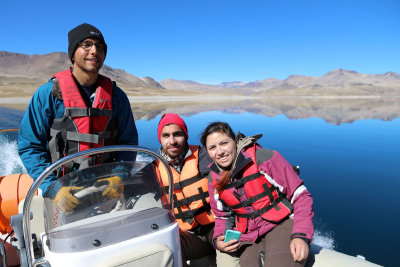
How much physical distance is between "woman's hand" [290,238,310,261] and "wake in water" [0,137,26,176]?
220 inches

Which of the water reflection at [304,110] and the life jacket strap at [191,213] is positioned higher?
the life jacket strap at [191,213]

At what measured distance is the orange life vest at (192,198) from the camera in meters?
2.00

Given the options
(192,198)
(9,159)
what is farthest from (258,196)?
(9,159)

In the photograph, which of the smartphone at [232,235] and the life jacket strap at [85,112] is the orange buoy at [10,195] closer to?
the life jacket strap at [85,112]

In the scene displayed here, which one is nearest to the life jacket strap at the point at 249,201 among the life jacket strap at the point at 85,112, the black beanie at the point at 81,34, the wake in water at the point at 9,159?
the life jacket strap at the point at 85,112

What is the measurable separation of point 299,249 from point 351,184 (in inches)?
178

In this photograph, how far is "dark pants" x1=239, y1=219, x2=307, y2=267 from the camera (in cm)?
153

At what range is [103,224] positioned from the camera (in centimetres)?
108

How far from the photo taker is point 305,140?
32.0 feet

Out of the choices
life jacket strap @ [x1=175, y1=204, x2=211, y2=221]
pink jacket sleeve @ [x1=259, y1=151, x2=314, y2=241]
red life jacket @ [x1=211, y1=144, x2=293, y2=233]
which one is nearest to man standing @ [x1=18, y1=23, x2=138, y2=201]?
life jacket strap @ [x1=175, y1=204, x2=211, y2=221]

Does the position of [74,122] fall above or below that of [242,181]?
above

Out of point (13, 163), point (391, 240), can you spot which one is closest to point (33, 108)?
point (391, 240)

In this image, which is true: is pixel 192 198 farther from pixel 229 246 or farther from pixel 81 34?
pixel 81 34

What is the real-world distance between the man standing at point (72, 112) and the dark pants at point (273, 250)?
1.07 m
